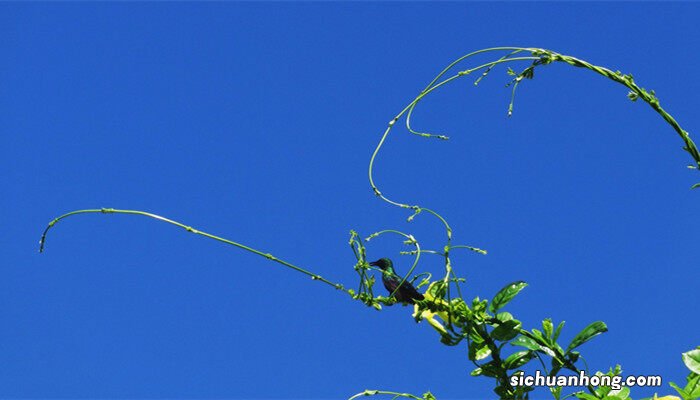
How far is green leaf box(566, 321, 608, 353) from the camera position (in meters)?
1.20

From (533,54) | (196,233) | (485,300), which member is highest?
(533,54)

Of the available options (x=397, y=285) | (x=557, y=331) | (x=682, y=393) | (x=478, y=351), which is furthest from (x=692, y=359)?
(x=397, y=285)

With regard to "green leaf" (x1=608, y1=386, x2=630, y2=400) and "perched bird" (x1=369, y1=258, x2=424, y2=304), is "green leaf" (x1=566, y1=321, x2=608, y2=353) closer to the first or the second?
"green leaf" (x1=608, y1=386, x2=630, y2=400)

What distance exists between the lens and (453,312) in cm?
122

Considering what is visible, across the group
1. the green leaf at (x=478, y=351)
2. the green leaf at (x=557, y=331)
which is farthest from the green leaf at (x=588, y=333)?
the green leaf at (x=478, y=351)

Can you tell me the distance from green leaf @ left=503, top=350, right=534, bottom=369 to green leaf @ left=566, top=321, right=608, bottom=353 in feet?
0.24

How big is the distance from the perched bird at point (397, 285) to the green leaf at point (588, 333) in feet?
0.87

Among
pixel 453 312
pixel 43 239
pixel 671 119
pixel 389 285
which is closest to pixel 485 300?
pixel 453 312

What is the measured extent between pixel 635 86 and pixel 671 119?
0.27 ft

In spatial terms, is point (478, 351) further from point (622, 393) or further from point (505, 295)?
point (622, 393)

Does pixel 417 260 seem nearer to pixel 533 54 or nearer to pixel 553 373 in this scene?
pixel 553 373

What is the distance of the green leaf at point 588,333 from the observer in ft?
3.94

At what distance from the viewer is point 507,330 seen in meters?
1.21

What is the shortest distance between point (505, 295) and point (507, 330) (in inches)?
2.2
